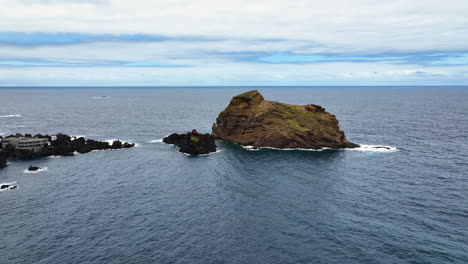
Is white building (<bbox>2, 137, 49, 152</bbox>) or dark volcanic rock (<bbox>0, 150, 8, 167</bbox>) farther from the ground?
white building (<bbox>2, 137, 49, 152</bbox>)

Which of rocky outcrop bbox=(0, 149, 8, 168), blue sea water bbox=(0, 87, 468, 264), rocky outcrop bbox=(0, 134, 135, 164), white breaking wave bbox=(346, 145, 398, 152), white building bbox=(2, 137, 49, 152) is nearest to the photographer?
blue sea water bbox=(0, 87, 468, 264)

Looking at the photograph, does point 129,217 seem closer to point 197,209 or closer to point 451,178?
point 197,209

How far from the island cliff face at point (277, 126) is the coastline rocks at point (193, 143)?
14132 mm

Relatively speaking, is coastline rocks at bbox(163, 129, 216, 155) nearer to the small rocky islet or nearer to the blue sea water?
the small rocky islet

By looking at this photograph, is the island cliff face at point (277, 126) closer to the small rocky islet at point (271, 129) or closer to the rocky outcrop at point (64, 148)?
the small rocky islet at point (271, 129)

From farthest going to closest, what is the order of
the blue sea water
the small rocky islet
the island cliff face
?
the island cliff face
the small rocky islet
the blue sea water

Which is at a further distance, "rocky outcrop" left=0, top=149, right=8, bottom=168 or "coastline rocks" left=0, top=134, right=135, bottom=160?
"coastline rocks" left=0, top=134, right=135, bottom=160

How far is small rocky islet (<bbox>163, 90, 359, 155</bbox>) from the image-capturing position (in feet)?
394

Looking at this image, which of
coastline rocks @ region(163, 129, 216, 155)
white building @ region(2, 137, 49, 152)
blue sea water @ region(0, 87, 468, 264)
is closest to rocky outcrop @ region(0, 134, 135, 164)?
white building @ region(2, 137, 49, 152)

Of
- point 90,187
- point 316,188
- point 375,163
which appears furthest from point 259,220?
point 375,163

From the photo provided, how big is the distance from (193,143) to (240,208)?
53719mm

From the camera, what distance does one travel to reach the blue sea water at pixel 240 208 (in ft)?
169

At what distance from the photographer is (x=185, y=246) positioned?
175ft

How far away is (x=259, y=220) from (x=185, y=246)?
574 inches
